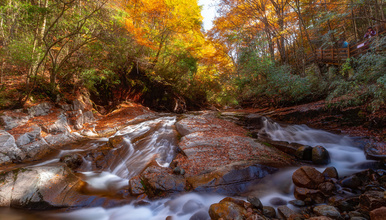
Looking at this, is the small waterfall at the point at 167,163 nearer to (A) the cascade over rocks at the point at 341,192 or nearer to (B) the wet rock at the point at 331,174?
(A) the cascade over rocks at the point at 341,192

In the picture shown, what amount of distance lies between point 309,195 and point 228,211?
2.06 m

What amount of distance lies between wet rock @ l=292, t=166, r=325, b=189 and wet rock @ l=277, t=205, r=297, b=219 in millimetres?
1008

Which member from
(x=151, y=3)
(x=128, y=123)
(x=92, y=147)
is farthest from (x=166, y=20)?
(x=92, y=147)

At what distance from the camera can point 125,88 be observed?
14.6 metres

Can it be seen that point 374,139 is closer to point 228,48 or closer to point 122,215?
point 122,215

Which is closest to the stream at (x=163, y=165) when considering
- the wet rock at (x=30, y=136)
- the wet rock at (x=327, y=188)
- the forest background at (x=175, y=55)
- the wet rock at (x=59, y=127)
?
the wet rock at (x=327, y=188)

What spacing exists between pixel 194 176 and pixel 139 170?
1862 mm

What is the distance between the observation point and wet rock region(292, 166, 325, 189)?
388 centimetres

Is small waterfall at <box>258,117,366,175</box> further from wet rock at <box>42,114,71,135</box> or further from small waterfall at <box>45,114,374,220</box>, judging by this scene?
wet rock at <box>42,114,71,135</box>

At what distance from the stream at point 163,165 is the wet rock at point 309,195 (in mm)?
204

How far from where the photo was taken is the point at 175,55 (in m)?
15.1

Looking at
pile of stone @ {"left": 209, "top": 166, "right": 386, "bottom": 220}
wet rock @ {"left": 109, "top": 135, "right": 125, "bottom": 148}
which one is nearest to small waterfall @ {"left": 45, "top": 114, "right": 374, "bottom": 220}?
wet rock @ {"left": 109, "top": 135, "right": 125, "bottom": 148}

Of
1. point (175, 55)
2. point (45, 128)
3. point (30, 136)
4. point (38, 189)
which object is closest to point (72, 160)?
point (38, 189)

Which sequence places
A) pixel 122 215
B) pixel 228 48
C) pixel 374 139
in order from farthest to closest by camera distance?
pixel 228 48, pixel 374 139, pixel 122 215
